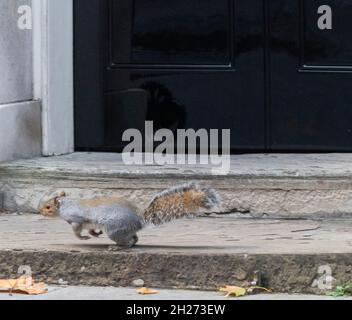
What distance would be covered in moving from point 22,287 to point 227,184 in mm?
1542

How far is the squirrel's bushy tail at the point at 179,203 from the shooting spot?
5492mm

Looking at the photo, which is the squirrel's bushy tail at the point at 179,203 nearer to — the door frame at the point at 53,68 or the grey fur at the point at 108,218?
the grey fur at the point at 108,218

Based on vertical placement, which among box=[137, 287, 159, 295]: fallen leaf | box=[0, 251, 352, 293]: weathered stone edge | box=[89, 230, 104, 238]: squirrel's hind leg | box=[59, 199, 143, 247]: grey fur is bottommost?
box=[137, 287, 159, 295]: fallen leaf

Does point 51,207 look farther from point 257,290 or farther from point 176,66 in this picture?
point 176,66

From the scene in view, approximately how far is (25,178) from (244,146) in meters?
1.42

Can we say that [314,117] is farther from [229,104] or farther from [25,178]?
[25,178]

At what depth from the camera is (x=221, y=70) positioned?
732cm

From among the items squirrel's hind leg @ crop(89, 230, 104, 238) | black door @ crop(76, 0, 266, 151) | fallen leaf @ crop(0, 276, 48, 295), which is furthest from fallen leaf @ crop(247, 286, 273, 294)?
black door @ crop(76, 0, 266, 151)

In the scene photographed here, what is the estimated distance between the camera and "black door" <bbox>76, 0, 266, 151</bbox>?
24.0 ft

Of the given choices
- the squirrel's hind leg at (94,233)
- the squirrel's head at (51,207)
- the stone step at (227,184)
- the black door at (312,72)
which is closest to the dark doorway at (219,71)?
the black door at (312,72)

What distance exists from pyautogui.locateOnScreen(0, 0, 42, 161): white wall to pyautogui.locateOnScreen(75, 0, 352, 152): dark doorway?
0.35 meters

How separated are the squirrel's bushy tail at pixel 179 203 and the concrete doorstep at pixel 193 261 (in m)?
0.19

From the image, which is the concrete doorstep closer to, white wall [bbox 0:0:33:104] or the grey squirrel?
the grey squirrel
